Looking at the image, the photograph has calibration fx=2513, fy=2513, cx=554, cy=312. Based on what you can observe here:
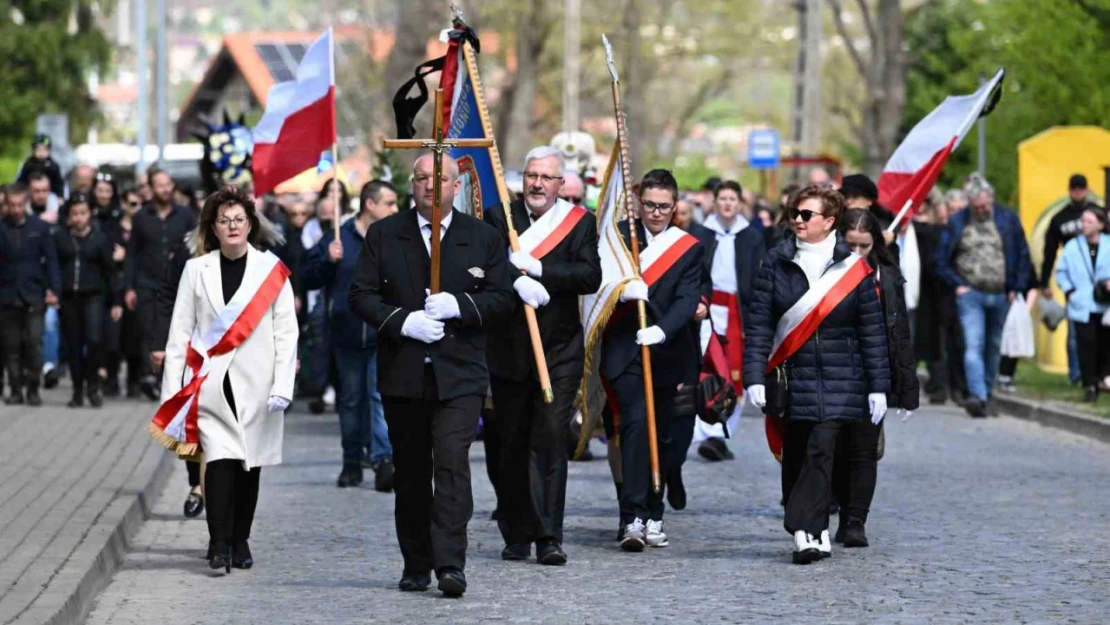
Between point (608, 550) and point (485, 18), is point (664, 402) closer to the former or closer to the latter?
point (608, 550)

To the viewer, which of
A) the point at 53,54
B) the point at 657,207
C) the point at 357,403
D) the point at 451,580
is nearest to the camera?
the point at 451,580

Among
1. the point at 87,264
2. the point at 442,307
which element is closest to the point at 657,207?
the point at 442,307

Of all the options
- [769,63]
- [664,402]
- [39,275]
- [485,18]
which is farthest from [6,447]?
[769,63]

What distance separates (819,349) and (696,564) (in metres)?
1.11

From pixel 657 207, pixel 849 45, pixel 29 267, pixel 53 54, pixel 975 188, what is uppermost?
pixel 53 54

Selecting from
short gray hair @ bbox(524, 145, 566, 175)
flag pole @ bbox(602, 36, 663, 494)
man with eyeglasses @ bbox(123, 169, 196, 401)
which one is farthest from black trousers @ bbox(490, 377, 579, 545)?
man with eyeglasses @ bbox(123, 169, 196, 401)

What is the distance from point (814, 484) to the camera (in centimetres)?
1122

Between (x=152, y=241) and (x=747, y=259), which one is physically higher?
(x=152, y=241)

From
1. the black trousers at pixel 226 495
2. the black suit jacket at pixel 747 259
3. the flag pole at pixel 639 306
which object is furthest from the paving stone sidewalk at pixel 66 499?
the black suit jacket at pixel 747 259

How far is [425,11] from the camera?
129 feet

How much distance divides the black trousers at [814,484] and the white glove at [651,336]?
716 millimetres

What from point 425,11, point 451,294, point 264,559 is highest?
point 425,11

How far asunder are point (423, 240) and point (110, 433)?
26.1 feet

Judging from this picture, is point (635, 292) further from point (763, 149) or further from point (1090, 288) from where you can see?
point (763, 149)
